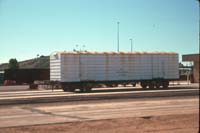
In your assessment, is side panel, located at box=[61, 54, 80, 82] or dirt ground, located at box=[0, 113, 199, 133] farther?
side panel, located at box=[61, 54, 80, 82]

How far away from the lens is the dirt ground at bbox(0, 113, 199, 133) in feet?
44.7

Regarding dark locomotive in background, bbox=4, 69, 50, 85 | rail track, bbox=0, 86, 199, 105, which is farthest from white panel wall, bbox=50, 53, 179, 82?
dark locomotive in background, bbox=4, 69, 50, 85

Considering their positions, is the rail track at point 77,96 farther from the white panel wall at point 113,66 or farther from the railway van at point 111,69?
the white panel wall at point 113,66

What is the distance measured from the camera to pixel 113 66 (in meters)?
42.3

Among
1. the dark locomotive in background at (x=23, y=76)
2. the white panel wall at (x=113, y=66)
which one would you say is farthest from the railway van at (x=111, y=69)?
the dark locomotive in background at (x=23, y=76)

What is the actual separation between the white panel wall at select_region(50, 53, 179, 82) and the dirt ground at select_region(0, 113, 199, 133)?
24.2 metres

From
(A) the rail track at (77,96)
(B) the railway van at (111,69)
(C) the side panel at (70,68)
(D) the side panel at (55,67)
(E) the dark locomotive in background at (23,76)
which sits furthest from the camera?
(E) the dark locomotive in background at (23,76)

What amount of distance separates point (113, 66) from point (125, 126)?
2779cm

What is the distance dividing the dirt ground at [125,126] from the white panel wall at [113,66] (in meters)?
24.2

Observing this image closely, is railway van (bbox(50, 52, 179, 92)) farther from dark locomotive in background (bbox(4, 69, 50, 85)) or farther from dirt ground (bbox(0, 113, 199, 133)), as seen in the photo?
dark locomotive in background (bbox(4, 69, 50, 85))

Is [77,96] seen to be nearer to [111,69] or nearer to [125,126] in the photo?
[111,69]

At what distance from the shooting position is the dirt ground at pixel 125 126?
44.7ft

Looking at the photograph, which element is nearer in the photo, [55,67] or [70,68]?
[70,68]

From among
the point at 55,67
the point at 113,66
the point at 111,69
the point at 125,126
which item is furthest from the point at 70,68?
Result: the point at 125,126
